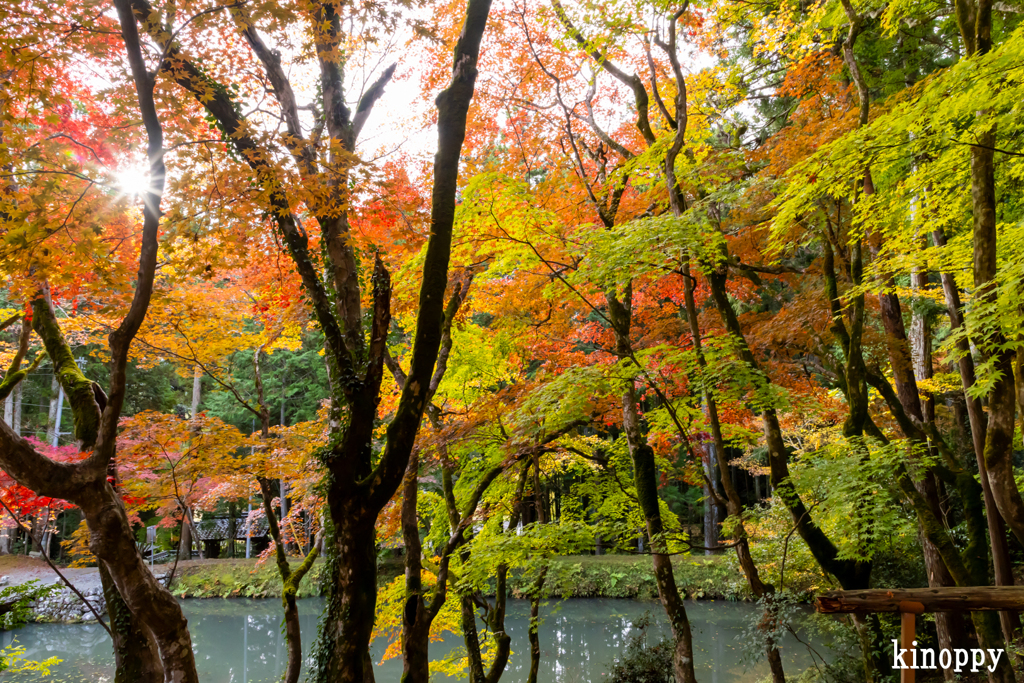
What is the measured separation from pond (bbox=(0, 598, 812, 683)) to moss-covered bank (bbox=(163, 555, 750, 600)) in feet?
0.97

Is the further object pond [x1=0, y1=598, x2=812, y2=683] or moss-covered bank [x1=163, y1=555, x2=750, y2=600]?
moss-covered bank [x1=163, y1=555, x2=750, y2=600]

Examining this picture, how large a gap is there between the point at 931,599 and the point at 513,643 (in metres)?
9.46

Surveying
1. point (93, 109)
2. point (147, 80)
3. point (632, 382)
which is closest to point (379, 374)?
point (147, 80)

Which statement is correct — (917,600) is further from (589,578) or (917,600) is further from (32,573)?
(32,573)

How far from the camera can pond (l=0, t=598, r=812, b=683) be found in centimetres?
923

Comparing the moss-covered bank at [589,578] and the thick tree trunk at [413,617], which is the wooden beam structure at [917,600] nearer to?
the thick tree trunk at [413,617]

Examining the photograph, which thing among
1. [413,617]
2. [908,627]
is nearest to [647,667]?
[413,617]

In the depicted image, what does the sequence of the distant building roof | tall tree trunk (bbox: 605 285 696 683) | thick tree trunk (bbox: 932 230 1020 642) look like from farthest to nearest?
the distant building roof < tall tree trunk (bbox: 605 285 696 683) < thick tree trunk (bbox: 932 230 1020 642)

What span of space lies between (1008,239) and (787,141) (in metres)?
2.52

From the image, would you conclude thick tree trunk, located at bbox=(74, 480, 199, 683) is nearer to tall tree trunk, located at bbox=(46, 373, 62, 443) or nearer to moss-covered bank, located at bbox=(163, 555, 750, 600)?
moss-covered bank, located at bbox=(163, 555, 750, 600)

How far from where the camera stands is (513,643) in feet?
37.2

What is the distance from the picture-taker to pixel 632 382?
532 cm

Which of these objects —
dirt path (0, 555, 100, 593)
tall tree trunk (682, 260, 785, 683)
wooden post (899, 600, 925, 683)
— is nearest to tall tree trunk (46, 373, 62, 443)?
dirt path (0, 555, 100, 593)

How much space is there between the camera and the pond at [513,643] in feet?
30.3
